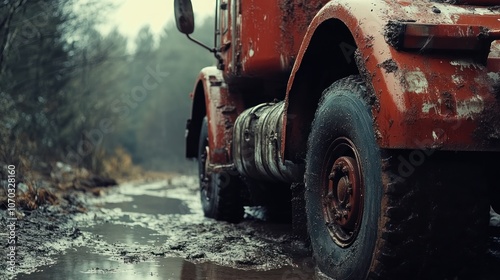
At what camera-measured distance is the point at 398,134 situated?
2844 millimetres

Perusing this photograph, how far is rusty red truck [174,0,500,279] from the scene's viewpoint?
2.84 m

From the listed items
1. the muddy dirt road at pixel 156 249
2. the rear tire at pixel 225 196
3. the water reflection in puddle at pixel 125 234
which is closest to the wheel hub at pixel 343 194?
the muddy dirt road at pixel 156 249

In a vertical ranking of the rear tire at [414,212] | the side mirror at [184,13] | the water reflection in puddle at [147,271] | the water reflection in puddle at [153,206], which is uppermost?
the side mirror at [184,13]

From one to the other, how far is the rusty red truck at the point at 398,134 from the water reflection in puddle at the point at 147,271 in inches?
12.1

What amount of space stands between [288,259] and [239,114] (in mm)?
2287

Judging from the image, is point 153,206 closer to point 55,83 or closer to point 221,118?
point 221,118

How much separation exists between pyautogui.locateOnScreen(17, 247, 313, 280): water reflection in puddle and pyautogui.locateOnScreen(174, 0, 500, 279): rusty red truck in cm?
31

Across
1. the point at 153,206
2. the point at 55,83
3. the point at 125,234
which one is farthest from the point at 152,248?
the point at 55,83

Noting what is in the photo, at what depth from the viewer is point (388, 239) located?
9.62ft

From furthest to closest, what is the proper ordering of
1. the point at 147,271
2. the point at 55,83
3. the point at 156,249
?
the point at 55,83
the point at 156,249
the point at 147,271

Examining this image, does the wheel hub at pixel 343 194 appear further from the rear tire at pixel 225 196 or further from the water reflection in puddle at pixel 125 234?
the rear tire at pixel 225 196

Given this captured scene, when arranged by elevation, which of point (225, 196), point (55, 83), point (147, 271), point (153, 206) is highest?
point (55, 83)

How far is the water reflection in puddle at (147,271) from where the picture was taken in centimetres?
370

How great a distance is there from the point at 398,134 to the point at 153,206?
6.34 m
